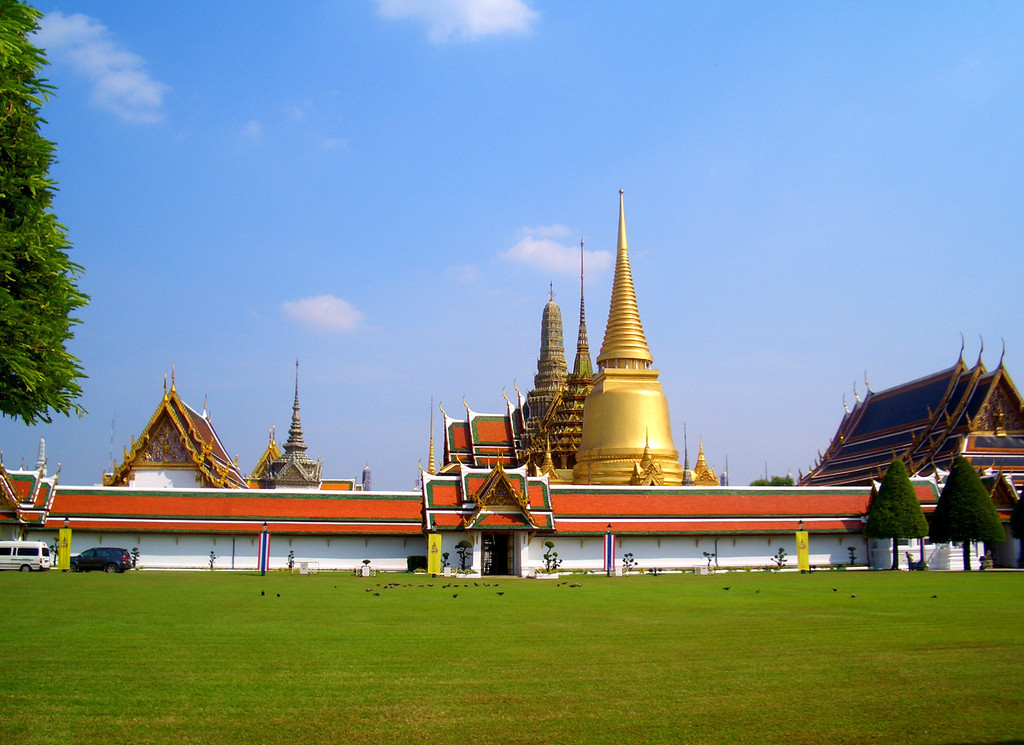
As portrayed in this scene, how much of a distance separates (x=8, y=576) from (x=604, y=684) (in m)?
24.4

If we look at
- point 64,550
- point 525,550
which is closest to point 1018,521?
point 525,550

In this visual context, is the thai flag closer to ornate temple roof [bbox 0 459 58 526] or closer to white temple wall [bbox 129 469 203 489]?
ornate temple roof [bbox 0 459 58 526]

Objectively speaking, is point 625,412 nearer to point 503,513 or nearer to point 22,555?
point 503,513

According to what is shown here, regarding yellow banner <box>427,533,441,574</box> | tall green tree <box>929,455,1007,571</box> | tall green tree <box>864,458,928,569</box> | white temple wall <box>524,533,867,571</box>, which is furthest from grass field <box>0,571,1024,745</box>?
tall green tree <box>929,455,1007,571</box>

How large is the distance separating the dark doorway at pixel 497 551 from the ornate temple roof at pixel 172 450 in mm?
17485

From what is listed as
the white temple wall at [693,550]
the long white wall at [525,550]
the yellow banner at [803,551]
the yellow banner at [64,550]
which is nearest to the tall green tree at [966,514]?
the long white wall at [525,550]

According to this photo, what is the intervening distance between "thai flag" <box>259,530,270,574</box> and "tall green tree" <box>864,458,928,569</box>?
23056mm

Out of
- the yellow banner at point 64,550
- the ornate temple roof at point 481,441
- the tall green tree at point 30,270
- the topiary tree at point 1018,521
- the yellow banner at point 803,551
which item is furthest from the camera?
the ornate temple roof at point 481,441

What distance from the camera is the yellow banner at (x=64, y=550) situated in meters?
33.1

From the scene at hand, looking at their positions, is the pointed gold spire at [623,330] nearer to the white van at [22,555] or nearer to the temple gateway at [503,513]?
the temple gateway at [503,513]

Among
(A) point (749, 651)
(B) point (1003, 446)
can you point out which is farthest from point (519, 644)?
(B) point (1003, 446)

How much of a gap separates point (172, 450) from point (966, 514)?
35979 millimetres

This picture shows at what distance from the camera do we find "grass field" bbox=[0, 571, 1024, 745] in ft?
23.7

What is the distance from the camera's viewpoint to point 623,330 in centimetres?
5112
